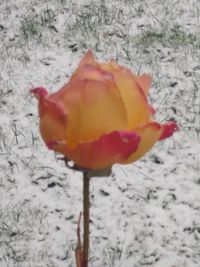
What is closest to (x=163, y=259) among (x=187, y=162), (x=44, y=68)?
(x=187, y=162)

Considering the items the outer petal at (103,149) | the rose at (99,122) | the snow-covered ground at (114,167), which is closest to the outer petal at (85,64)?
the rose at (99,122)

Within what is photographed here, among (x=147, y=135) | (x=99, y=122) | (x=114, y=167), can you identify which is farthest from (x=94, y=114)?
(x=114, y=167)

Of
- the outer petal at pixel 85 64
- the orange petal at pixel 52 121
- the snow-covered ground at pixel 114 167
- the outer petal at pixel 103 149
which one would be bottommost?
the snow-covered ground at pixel 114 167

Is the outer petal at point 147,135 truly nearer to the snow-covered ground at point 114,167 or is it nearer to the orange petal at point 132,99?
the orange petal at point 132,99

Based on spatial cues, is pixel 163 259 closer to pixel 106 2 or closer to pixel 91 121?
pixel 91 121

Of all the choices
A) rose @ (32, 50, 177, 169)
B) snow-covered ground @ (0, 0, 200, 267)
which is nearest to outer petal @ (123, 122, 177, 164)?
rose @ (32, 50, 177, 169)

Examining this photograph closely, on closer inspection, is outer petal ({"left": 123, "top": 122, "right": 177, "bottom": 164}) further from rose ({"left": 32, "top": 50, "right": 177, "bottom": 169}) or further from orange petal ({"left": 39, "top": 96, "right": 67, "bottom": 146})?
orange petal ({"left": 39, "top": 96, "right": 67, "bottom": 146})

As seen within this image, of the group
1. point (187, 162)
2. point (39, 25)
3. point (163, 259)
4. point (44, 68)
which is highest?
point (39, 25)

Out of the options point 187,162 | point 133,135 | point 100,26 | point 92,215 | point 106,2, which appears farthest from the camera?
point 106,2
